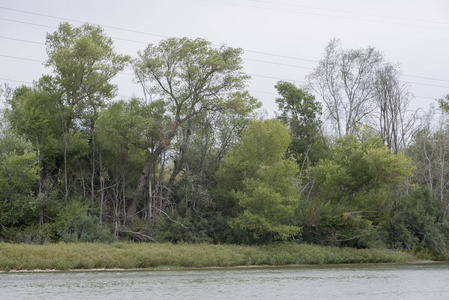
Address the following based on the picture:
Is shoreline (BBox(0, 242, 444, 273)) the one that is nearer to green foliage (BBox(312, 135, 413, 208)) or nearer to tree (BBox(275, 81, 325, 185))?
green foliage (BBox(312, 135, 413, 208))

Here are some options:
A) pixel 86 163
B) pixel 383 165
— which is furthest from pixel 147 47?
pixel 383 165

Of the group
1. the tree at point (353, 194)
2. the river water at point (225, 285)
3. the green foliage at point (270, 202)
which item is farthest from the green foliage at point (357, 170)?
the river water at point (225, 285)

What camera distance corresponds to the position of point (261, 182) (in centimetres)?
4616

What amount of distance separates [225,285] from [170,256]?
1183cm

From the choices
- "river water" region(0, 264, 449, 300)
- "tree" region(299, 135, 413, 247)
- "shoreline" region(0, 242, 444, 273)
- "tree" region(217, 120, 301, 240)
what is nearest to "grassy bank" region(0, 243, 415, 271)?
"shoreline" region(0, 242, 444, 273)

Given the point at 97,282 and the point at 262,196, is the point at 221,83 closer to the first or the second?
the point at 262,196

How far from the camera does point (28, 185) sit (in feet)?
144

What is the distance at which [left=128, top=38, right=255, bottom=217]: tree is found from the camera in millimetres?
48562

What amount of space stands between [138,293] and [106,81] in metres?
31.5

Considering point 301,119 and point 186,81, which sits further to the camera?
point 301,119

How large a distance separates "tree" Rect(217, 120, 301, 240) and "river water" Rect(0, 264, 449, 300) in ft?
26.9

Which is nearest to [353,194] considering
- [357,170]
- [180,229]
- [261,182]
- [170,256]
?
[357,170]

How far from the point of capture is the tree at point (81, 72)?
49.2 meters

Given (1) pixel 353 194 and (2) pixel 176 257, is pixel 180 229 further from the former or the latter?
(1) pixel 353 194
